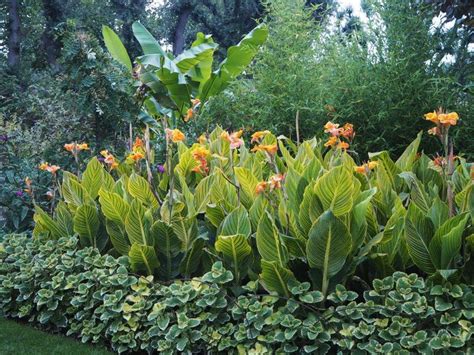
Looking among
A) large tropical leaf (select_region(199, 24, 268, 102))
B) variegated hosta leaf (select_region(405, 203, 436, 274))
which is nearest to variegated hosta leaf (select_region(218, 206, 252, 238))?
variegated hosta leaf (select_region(405, 203, 436, 274))

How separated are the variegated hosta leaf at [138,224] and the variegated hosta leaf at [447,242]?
146 centimetres

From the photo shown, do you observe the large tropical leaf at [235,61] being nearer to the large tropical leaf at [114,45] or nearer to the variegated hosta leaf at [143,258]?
the large tropical leaf at [114,45]

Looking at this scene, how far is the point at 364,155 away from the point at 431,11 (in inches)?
58.4

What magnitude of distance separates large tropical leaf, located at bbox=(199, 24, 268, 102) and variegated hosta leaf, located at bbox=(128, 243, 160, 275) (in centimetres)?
335

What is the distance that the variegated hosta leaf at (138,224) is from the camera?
9.18ft

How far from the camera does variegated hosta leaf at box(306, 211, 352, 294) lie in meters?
2.20

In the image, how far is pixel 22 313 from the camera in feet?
10.2

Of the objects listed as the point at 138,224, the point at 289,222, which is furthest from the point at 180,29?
the point at 289,222

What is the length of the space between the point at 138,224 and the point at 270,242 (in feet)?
2.64

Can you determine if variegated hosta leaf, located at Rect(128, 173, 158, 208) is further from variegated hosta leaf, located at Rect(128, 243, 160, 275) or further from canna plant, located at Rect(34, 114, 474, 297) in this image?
variegated hosta leaf, located at Rect(128, 243, 160, 275)

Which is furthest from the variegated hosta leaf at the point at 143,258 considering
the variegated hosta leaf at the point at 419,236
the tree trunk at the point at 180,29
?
the tree trunk at the point at 180,29

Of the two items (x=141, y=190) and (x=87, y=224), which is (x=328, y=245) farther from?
(x=87, y=224)

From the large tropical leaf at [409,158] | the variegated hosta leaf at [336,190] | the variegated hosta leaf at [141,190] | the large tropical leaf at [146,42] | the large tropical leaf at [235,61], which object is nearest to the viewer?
the variegated hosta leaf at [336,190]

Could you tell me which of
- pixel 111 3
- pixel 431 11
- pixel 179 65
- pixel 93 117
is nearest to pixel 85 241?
pixel 93 117
